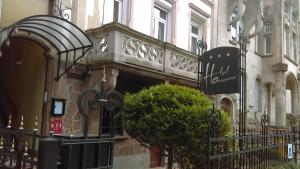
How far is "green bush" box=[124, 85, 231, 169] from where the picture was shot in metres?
6.37

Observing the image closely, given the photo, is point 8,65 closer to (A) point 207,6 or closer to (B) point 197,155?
(B) point 197,155

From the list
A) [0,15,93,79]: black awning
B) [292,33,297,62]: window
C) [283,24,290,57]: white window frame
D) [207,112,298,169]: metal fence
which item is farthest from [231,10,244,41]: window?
[0,15,93,79]: black awning

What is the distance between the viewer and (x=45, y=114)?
956 cm

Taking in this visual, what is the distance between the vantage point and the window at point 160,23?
13625 millimetres

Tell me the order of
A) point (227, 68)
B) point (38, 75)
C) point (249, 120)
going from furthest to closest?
point (249, 120) < point (38, 75) < point (227, 68)

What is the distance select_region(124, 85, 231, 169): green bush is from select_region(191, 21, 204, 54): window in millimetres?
8737

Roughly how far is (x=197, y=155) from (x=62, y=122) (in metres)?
4.48

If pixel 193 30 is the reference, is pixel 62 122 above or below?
below

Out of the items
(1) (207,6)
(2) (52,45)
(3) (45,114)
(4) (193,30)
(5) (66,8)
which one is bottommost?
(3) (45,114)

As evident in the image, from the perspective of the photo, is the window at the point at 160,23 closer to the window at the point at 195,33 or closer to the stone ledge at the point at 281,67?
the window at the point at 195,33

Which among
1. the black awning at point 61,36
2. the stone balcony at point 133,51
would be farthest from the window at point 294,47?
the black awning at point 61,36

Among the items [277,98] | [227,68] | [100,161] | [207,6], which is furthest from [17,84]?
[277,98]

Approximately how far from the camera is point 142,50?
10586mm

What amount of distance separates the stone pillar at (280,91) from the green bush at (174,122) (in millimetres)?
14330
